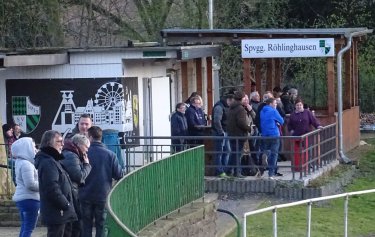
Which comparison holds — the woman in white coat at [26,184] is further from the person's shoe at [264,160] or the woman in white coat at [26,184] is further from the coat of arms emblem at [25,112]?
the coat of arms emblem at [25,112]

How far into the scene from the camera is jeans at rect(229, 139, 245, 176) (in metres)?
20.3

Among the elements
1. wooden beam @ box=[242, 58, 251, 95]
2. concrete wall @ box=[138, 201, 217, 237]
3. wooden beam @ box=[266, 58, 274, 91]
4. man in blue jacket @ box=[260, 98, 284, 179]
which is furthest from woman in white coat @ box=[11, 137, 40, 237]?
wooden beam @ box=[266, 58, 274, 91]

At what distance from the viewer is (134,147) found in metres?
21.1

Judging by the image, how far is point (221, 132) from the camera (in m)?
20.9

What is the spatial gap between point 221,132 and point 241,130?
2.20 feet

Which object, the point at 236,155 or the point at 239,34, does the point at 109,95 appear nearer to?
the point at 236,155

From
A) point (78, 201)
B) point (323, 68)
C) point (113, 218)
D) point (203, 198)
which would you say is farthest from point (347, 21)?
point (113, 218)

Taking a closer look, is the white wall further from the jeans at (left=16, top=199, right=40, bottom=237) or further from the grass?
the jeans at (left=16, top=199, right=40, bottom=237)

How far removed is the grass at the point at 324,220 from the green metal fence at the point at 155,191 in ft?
4.34

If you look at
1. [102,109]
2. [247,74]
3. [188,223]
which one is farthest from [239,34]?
[188,223]

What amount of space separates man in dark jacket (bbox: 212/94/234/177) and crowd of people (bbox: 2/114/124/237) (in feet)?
23.4

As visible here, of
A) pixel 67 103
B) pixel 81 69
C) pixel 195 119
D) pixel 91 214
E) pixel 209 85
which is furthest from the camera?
pixel 209 85

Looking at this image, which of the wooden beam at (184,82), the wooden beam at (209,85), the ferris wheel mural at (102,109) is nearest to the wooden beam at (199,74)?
the wooden beam at (184,82)

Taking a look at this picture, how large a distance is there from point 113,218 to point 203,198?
6152 millimetres
